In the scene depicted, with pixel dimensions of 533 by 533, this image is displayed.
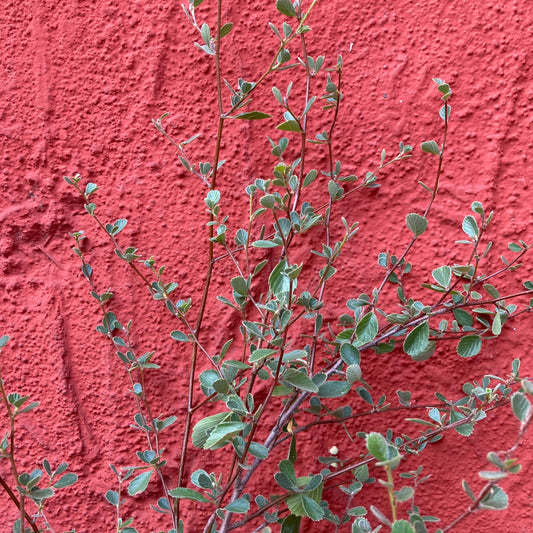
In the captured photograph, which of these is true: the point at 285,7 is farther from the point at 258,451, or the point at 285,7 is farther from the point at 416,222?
the point at 258,451

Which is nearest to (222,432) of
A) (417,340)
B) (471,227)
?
(417,340)

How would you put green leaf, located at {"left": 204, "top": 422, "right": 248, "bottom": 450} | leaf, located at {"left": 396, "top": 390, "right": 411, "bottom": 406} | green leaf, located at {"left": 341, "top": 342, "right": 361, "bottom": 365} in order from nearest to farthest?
green leaf, located at {"left": 204, "top": 422, "right": 248, "bottom": 450} → green leaf, located at {"left": 341, "top": 342, "right": 361, "bottom": 365} → leaf, located at {"left": 396, "top": 390, "right": 411, "bottom": 406}

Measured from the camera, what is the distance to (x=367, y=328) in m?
0.74

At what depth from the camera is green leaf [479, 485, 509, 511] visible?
499 mm

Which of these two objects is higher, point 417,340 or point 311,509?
point 417,340

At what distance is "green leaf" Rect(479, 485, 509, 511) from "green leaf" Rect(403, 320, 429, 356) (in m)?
0.26

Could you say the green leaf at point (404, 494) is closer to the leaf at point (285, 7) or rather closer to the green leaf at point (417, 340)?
the green leaf at point (417, 340)

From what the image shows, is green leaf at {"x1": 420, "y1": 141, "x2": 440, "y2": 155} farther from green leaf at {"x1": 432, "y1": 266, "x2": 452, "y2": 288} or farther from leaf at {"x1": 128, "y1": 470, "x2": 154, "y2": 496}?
leaf at {"x1": 128, "y1": 470, "x2": 154, "y2": 496}

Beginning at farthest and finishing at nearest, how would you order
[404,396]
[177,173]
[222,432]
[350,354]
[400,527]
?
[177,173]
[404,396]
[350,354]
[222,432]
[400,527]

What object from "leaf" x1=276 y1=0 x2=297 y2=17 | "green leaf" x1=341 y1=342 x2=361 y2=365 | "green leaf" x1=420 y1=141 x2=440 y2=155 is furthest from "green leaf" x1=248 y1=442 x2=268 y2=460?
"leaf" x1=276 y1=0 x2=297 y2=17

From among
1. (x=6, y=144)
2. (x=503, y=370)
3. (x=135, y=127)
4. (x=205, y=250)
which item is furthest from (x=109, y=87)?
(x=503, y=370)

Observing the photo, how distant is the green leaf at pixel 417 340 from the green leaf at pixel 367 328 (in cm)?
6

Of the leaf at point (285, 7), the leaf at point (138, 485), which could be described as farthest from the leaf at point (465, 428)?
the leaf at point (285, 7)

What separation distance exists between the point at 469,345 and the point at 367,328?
0.18 meters
